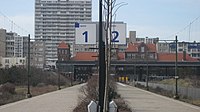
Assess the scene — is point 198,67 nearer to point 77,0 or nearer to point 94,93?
point 77,0

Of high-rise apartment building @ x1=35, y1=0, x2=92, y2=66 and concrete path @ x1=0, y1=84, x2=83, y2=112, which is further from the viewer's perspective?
high-rise apartment building @ x1=35, y1=0, x2=92, y2=66

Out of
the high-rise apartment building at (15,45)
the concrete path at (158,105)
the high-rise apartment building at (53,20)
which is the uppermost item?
the high-rise apartment building at (53,20)

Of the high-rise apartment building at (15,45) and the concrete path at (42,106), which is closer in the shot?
the concrete path at (42,106)

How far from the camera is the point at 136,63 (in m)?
134

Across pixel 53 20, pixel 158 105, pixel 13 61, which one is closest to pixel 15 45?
pixel 13 61

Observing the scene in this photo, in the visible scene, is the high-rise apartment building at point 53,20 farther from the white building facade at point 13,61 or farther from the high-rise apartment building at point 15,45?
the white building facade at point 13,61

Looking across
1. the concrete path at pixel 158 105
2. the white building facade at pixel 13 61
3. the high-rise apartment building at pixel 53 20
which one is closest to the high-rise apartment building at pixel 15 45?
the white building facade at pixel 13 61

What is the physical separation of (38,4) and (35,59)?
44793 millimetres

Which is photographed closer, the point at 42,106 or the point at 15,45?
the point at 42,106

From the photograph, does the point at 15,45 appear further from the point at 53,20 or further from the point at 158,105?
the point at 158,105

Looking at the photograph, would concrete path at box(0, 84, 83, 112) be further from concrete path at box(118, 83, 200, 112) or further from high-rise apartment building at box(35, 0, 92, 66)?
high-rise apartment building at box(35, 0, 92, 66)

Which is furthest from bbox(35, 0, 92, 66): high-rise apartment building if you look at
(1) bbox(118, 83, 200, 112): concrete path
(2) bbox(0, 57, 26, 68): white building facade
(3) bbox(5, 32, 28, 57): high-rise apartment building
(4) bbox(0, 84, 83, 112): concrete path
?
(4) bbox(0, 84, 83, 112): concrete path

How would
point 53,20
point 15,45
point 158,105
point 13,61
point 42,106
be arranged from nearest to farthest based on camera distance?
point 42,106 → point 158,105 → point 53,20 → point 15,45 → point 13,61

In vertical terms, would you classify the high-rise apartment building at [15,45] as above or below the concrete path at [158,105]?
above
